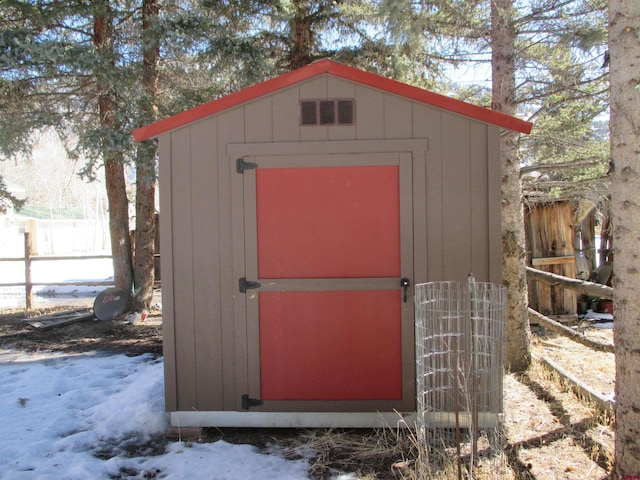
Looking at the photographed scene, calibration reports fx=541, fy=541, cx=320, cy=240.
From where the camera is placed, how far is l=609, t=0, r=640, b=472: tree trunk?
274 cm

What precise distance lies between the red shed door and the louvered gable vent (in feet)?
0.85

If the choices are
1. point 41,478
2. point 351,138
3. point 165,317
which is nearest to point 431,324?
point 351,138

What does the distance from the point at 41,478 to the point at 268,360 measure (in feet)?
5.29

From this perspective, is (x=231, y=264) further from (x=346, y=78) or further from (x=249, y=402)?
(x=346, y=78)

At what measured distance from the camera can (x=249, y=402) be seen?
4051 mm

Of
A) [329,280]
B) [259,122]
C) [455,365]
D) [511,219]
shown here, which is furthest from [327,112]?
[511,219]

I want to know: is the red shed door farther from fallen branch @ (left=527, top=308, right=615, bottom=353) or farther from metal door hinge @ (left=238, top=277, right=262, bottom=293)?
fallen branch @ (left=527, top=308, right=615, bottom=353)

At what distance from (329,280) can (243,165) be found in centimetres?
Answer: 106

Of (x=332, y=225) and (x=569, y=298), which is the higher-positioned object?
(x=332, y=225)

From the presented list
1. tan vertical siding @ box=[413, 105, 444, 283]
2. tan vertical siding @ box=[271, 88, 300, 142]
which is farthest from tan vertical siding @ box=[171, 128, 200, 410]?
tan vertical siding @ box=[413, 105, 444, 283]

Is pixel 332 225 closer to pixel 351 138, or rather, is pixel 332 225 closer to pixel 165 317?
pixel 351 138

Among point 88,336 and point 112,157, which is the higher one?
point 112,157

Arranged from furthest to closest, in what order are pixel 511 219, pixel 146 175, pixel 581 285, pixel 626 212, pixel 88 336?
1. pixel 88 336
2. pixel 146 175
3. pixel 511 219
4. pixel 581 285
5. pixel 626 212

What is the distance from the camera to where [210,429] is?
165 inches
